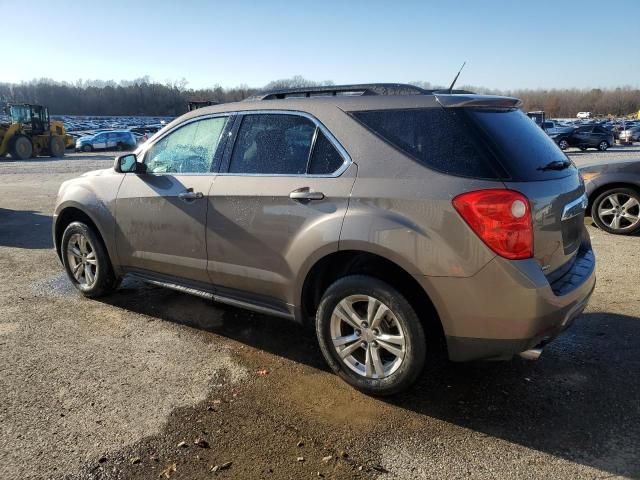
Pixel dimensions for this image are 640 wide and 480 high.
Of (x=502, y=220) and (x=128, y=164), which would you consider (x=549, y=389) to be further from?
(x=128, y=164)

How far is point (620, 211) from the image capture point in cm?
761

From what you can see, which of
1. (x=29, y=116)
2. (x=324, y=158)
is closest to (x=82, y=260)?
(x=324, y=158)

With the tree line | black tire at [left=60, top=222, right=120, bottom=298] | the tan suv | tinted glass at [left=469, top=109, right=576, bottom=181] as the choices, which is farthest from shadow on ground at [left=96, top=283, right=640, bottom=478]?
the tree line

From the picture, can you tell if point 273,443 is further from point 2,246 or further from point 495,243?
point 2,246

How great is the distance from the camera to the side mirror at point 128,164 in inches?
175

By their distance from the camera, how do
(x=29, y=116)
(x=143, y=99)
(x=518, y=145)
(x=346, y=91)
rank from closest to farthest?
(x=518, y=145) < (x=346, y=91) < (x=29, y=116) < (x=143, y=99)

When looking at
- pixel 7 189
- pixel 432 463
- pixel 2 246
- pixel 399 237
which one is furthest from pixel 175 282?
pixel 7 189

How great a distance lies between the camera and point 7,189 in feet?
49.5

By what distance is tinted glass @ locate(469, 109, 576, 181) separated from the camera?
293cm

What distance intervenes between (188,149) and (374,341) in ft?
7.04

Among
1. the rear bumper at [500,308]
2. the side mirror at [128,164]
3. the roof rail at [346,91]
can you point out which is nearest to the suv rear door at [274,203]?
the roof rail at [346,91]

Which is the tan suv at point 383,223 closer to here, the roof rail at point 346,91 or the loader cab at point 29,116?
the roof rail at point 346,91

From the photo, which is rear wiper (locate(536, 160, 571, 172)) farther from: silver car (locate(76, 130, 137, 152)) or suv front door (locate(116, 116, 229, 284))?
silver car (locate(76, 130, 137, 152))

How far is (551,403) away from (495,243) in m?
1.14
